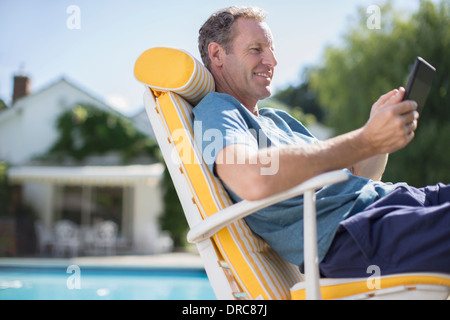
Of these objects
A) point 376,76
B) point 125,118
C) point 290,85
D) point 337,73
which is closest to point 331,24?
point 337,73

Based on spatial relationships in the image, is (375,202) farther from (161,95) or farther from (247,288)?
(161,95)

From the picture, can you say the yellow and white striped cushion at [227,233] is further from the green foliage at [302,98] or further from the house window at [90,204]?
the green foliage at [302,98]

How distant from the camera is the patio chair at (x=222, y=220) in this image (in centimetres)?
135

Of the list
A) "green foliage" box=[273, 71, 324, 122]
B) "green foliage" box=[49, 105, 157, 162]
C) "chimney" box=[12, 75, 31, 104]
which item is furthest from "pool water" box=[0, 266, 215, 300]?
"green foliage" box=[273, 71, 324, 122]

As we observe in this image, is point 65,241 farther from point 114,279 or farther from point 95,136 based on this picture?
point 114,279

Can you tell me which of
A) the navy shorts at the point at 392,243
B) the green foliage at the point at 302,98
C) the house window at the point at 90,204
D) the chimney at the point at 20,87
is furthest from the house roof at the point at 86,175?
the green foliage at the point at 302,98

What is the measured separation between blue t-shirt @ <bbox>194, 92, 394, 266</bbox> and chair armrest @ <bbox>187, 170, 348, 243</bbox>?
0.19 metres

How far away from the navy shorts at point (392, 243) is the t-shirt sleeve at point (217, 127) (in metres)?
0.43

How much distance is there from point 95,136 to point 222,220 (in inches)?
600

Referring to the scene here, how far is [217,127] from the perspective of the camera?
154cm

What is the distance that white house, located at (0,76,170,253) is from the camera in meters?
14.0

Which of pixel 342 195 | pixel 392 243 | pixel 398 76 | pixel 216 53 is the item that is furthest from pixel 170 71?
pixel 398 76

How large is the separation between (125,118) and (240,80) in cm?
1477

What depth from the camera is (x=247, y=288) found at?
156 cm
